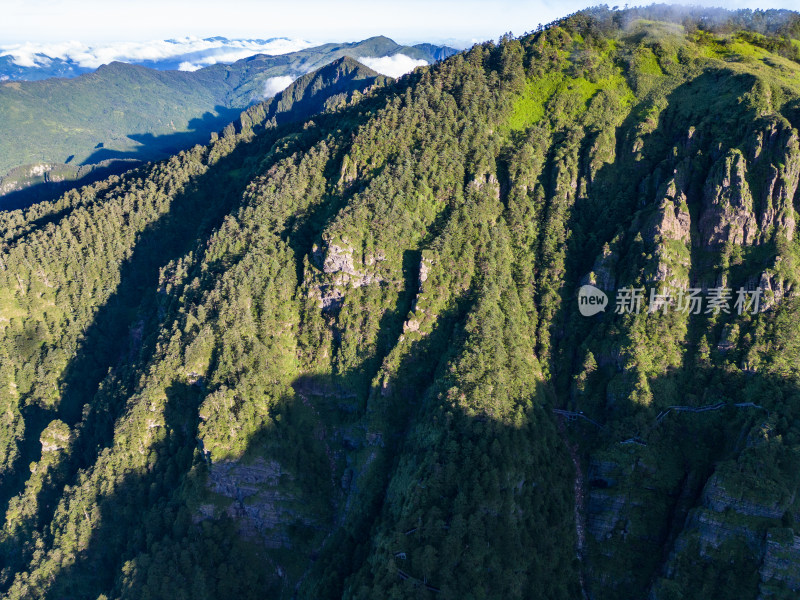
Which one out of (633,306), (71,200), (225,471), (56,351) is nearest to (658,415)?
(633,306)

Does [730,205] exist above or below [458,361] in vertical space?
above

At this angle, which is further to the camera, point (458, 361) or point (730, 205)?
point (730, 205)

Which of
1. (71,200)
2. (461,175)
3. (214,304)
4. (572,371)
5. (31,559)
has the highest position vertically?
(461,175)

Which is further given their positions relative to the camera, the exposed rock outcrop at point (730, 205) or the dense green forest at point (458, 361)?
the exposed rock outcrop at point (730, 205)

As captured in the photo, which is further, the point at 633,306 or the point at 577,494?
the point at 633,306

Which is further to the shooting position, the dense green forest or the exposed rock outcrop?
the exposed rock outcrop

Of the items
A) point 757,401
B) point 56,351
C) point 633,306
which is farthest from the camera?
point 56,351

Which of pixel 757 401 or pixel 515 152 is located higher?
pixel 515 152

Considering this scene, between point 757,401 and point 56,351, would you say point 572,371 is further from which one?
point 56,351
